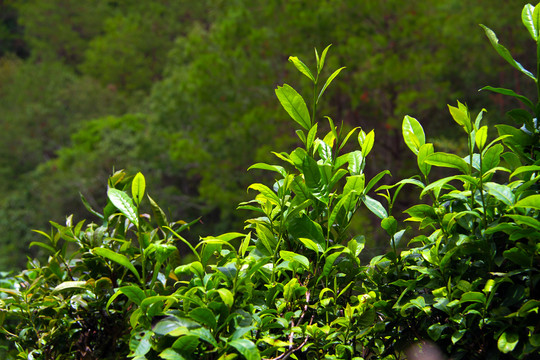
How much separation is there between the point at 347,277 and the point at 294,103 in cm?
33

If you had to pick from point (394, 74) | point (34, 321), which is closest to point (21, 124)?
point (394, 74)

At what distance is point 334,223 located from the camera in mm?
1027

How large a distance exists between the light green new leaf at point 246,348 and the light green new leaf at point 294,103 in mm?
398

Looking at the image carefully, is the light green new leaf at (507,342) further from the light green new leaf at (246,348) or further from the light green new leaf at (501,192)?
the light green new leaf at (246,348)

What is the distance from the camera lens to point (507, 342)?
0.77m

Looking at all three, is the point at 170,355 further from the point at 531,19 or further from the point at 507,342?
the point at 531,19

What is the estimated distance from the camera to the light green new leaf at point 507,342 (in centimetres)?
76

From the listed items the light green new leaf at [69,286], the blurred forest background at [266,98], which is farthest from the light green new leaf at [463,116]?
the blurred forest background at [266,98]

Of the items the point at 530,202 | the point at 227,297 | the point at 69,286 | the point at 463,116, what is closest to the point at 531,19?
the point at 463,116

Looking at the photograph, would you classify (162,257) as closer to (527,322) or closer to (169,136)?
(527,322)

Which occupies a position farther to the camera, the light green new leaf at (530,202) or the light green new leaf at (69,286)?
the light green new leaf at (69,286)

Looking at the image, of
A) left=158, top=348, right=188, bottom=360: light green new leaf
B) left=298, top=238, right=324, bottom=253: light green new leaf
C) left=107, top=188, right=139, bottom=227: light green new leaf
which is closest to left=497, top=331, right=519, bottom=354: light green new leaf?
left=298, top=238, right=324, bottom=253: light green new leaf

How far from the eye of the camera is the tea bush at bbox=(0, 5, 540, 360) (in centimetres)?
81

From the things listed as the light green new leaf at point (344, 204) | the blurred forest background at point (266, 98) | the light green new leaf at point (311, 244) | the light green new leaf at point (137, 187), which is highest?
the light green new leaf at point (137, 187)
